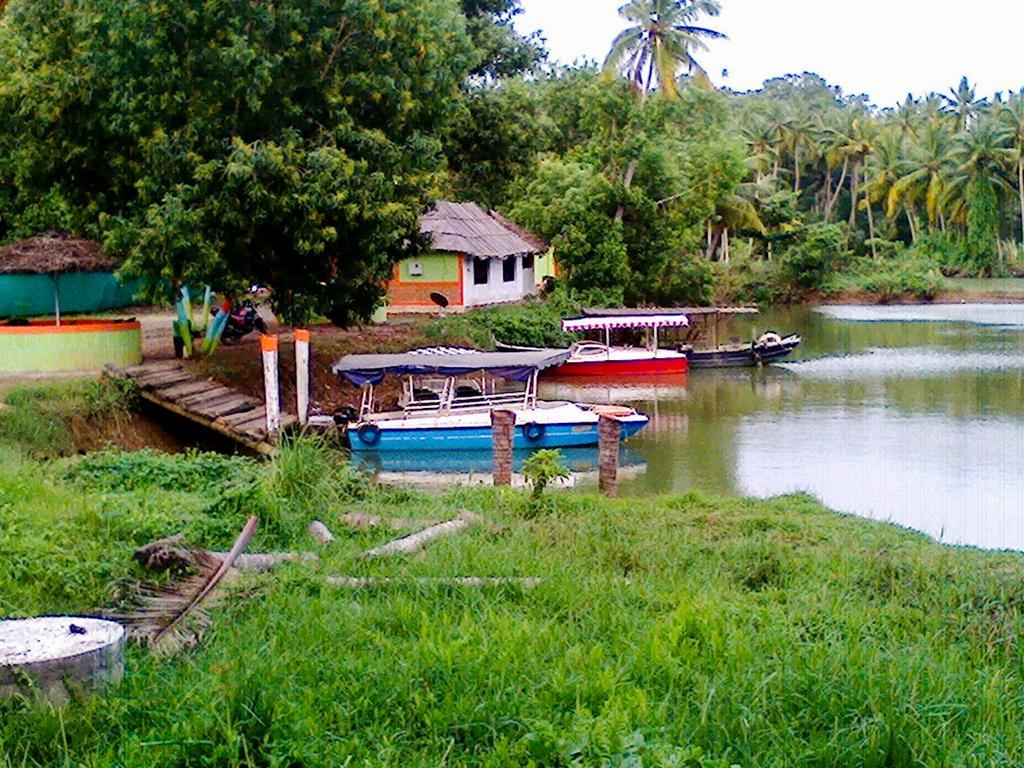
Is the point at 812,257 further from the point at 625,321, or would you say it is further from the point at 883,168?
the point at 625,321

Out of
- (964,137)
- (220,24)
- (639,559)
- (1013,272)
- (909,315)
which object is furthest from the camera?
(1013,272)

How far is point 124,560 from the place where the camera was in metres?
8.17

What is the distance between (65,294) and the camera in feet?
86.7

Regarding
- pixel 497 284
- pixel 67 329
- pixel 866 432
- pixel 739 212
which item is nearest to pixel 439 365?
pixel 67 329

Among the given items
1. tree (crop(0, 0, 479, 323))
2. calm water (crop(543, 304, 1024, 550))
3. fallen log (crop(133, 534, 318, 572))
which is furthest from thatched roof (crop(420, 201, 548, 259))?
fallen log (crop(133, 534, 318, 572))

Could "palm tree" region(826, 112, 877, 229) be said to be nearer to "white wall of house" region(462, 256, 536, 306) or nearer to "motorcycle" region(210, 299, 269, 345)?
"white wall of house" region(462, 256, 536, 306)

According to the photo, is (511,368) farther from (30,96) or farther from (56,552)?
(56,552)

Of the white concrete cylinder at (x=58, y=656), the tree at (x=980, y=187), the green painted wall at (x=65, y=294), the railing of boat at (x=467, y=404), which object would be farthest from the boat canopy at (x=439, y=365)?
the tree at (x=980, y=187)

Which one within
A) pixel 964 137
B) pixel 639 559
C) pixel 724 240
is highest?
pixel 964 137

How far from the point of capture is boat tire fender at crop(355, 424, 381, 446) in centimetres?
2095

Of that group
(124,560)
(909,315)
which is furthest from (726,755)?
(909,315)

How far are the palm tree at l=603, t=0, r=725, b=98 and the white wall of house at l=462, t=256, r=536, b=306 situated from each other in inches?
284

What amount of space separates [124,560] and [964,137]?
5579 cm

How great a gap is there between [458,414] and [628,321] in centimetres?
1069
